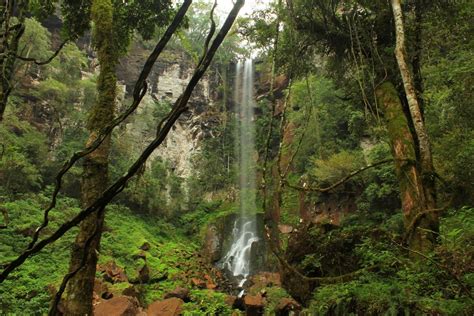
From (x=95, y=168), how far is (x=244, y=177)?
20975mm

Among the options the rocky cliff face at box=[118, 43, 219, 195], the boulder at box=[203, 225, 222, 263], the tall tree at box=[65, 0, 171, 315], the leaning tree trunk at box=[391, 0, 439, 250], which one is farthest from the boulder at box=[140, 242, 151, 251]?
the leaning tree trunk at box=[391, 0, 439, 250]

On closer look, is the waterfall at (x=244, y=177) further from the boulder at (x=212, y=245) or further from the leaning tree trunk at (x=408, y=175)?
the leaning tree trunk at (x=408, y=175)

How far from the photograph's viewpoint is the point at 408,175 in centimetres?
557

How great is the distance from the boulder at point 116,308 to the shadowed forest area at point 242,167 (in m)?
0.04

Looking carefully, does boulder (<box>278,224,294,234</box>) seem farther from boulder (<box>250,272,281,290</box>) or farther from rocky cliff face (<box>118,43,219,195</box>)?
rocky cliff face (<box>118,43,219,195</box>)

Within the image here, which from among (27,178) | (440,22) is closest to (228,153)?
(27,178)

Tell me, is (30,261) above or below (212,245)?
above

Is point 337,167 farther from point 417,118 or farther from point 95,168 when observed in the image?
point 95,168

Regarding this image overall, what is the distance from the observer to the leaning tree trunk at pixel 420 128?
4922 mm

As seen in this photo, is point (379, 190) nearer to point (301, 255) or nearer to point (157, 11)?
point (301, 255)

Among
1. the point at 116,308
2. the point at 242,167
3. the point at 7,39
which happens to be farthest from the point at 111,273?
the point at 242,167

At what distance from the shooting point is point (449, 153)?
25.7 feet

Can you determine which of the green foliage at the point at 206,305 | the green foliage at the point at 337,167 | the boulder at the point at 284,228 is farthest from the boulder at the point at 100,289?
the boulder at the point at 284,228

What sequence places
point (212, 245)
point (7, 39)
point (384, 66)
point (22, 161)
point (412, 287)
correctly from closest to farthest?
point (7, 39) < point (412, 287) < point (384, 66) < point (22, 161) < point (212, 245)
